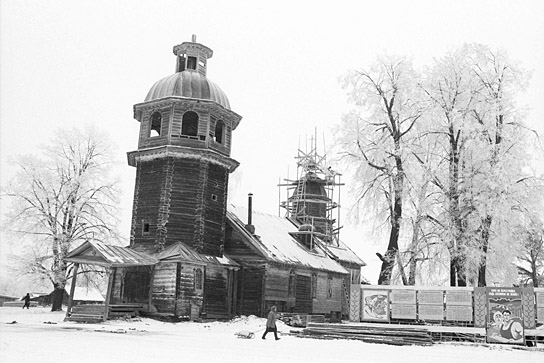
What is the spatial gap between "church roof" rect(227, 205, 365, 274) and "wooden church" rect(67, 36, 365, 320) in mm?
148

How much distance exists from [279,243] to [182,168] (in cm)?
1000

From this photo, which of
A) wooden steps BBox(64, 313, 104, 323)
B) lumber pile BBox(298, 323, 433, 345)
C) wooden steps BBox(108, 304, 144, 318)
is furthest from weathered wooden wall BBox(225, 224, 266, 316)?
lumber pile BBox(298, 323, 433, 345)

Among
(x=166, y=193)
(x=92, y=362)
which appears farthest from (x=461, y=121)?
(x=92, y=362)

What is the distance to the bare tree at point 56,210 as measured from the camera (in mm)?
35812

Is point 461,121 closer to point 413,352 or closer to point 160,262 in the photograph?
point 413,352

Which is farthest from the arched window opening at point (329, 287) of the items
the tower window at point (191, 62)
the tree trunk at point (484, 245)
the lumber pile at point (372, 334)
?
the tower window at point (191, 62)

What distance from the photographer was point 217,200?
A: 32.7 meters

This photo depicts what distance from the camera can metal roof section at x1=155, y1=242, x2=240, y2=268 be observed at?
29.0m

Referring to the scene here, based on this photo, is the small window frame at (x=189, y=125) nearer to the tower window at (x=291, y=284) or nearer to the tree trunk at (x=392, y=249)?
the tower window at (x=291, y=284)

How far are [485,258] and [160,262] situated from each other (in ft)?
52.9

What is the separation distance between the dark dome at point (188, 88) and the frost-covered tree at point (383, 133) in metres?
8.06

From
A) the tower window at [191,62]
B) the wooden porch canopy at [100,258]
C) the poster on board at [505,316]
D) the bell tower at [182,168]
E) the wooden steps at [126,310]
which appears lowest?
the wooden steps at [126,310]

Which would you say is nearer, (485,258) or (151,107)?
(485,258)

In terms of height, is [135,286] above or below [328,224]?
below
